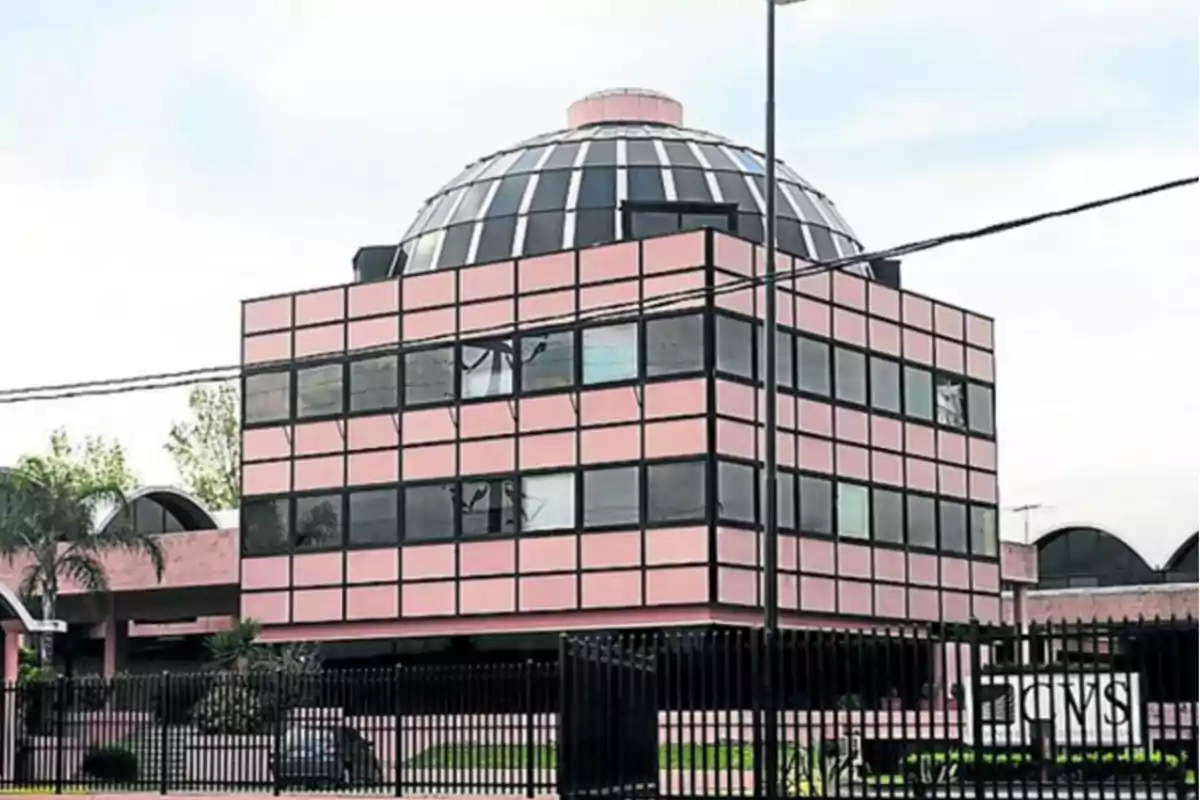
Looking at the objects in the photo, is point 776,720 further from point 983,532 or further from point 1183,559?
point 1183,559

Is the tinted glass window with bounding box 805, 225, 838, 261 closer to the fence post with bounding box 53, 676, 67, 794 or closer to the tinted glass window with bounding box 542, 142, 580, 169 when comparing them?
the tinted glass window with bounding box 542, 142, 580, 169

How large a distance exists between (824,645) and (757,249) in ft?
82.8

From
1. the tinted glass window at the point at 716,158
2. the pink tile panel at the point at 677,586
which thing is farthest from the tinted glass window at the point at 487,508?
the tinted glass window at the point at 716,158

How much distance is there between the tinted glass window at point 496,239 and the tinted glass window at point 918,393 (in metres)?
9.41

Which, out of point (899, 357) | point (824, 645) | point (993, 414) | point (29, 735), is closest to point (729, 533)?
point (899, 357)

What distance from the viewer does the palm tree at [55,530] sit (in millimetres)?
51188

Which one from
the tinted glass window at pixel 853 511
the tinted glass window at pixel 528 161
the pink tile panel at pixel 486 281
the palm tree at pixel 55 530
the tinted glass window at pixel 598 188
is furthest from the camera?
the palm tree at pixel 55 530

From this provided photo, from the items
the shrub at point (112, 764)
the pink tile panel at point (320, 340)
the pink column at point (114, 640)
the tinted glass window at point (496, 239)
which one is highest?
the tinted glass window at point (496, 239)

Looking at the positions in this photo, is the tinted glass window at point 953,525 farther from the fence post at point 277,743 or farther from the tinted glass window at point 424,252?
the fence post at point 277,743

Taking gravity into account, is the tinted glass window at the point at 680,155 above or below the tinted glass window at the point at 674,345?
above

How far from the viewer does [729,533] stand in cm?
4281

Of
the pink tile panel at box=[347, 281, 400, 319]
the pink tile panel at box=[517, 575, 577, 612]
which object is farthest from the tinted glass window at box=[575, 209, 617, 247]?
the pink tile panel at box=[517, 575, 577, 612]

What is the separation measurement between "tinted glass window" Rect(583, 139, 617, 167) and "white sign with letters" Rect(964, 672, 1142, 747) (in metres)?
31.6

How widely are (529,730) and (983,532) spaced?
30.9 m
